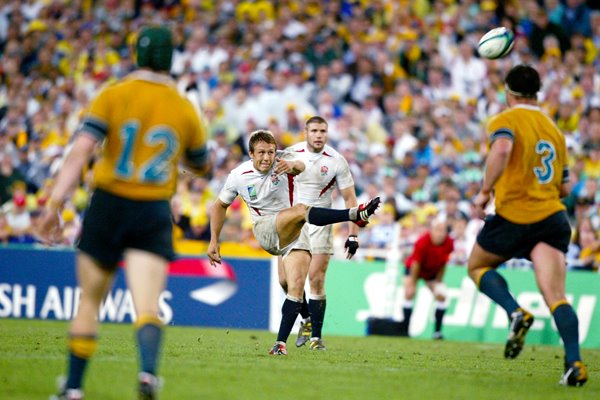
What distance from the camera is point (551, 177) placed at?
922cm

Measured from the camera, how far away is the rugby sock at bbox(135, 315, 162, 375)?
22.7 feet

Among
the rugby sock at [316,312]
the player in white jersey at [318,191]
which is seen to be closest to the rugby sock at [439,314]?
the player in white jersey at [318,191]

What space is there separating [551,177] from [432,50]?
1568 cm

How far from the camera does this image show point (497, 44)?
33.7 ft

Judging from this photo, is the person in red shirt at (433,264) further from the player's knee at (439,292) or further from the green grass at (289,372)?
the green grass at (289,372)

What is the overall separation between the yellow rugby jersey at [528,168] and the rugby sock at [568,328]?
756 mm

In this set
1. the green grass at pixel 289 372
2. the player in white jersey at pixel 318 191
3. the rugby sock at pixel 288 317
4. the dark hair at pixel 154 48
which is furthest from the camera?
the player in white jersey at pixel 318 191

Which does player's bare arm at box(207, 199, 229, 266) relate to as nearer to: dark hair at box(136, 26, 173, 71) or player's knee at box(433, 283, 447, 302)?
dark hair at box(136, 26, 173, 71)

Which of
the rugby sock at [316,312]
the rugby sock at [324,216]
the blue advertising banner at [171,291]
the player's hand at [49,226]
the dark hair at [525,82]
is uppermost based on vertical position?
the dark hair at [525,82]

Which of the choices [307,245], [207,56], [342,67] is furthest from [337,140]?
[307,245]

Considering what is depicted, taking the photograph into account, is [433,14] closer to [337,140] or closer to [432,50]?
[432,50]

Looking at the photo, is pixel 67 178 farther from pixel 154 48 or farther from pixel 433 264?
pixel 433 264

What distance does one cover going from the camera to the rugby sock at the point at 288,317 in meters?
11.5

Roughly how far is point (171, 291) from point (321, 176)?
254 inches
